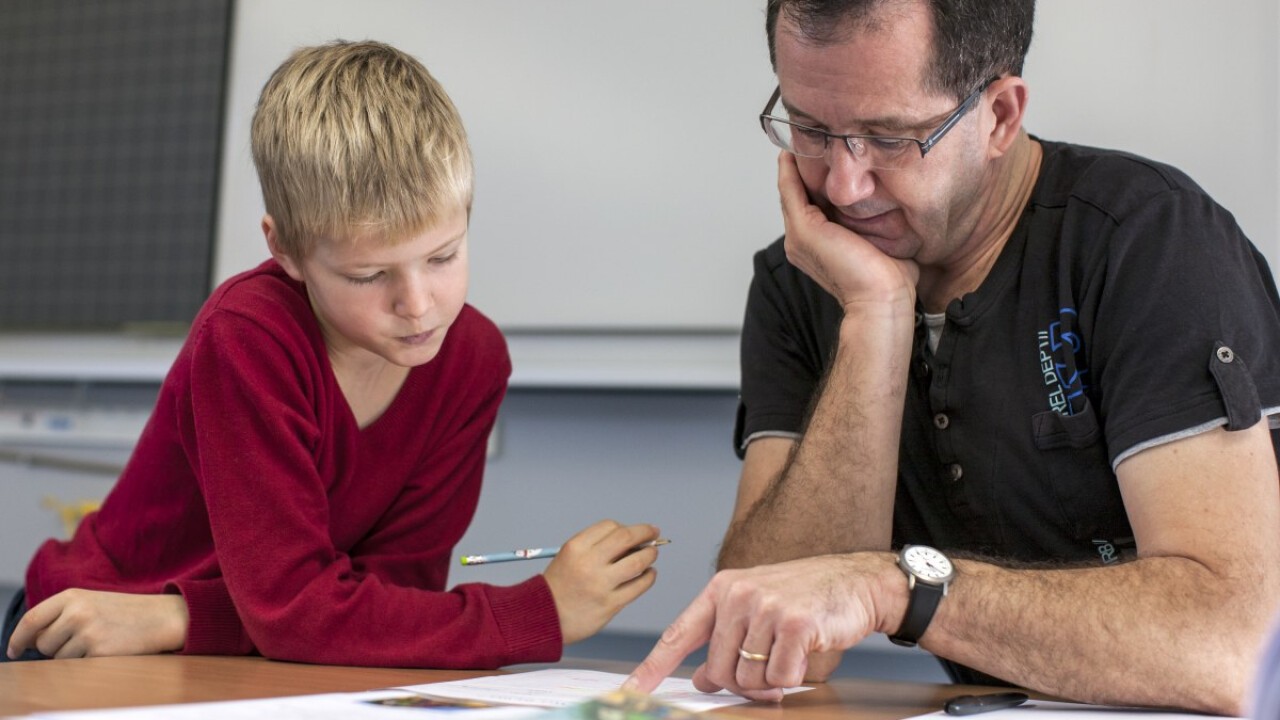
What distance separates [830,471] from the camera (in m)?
1.40

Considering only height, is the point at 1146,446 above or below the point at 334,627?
above

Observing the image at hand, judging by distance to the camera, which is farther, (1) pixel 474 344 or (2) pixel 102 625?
(1) pixel 474 344

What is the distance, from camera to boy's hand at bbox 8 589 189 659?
4.21 feet

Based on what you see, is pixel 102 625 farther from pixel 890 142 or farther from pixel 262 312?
pixel 890 142

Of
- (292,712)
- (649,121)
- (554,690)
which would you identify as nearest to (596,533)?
(554,690)

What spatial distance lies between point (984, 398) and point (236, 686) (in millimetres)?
836

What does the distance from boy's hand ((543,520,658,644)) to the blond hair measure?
376 millimetres

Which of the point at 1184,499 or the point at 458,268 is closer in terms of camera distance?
the point at 1184,499

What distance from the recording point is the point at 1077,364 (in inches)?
52.3

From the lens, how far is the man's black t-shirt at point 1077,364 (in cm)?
119

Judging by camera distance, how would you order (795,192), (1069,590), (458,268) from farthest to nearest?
1. (795,192)
2. (458,268)
3. (1069,590)

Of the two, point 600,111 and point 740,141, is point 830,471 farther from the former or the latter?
point 600,111

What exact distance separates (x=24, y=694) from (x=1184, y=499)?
38.8 inches

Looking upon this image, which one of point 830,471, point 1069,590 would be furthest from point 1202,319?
point 830,471
